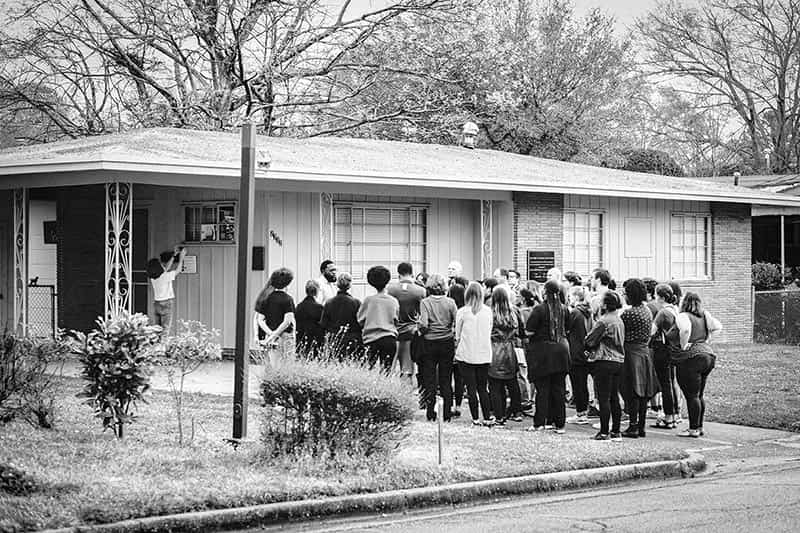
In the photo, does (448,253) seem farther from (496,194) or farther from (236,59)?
(236,59)

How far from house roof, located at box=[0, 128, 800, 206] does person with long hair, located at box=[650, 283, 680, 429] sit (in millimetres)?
6840

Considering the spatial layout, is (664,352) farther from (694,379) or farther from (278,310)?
(278,310)

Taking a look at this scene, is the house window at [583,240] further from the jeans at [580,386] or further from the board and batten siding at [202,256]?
the jeans at [580,386]

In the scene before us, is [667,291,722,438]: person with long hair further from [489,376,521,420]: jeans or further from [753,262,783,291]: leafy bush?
[753,262,783,291]: leafy bush


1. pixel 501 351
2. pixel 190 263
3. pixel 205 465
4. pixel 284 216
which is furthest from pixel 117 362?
pixel 190 263

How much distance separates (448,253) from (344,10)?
16.8 meters

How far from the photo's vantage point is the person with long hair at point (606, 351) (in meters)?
12.4

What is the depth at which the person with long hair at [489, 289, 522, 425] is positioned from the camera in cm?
1322

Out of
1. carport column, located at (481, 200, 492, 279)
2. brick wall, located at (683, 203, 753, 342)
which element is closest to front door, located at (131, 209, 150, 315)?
carport column, located at (481, 200, 492, 279)

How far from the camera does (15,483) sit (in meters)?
8.52

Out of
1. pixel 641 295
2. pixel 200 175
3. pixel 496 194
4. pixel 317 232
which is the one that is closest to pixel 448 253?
pixel 496 194

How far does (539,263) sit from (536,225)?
732 mm

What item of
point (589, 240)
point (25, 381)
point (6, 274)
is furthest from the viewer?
point (589, 240)

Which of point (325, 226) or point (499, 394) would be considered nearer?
point (499, 394)
